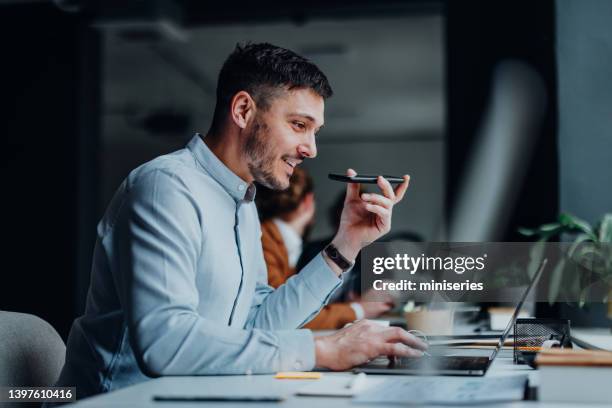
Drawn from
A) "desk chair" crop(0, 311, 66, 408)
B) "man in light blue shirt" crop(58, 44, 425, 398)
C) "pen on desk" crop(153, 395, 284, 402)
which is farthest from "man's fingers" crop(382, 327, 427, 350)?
"desk chair" crop(0, 311, 66, 408)

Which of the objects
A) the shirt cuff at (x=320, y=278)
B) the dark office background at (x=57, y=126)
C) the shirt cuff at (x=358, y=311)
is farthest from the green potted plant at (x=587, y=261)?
the dark office background at (x=57, y=126)

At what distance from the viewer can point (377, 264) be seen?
126 inches

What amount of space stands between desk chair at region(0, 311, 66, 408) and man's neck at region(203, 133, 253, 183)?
55cm

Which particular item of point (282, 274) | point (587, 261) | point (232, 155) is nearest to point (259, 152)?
point (232, 155)

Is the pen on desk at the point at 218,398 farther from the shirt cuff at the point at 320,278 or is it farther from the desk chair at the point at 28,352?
the shirt cuff at the point at 320,278

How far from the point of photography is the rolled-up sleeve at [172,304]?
1228mm

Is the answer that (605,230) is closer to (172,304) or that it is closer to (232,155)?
(232,155)

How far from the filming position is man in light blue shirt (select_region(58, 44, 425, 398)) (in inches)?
49.2

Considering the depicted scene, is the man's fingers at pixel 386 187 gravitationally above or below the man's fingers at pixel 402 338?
above

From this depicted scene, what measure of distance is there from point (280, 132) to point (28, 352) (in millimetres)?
721

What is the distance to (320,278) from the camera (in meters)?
1.67

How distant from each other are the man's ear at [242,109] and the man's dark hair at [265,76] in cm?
1

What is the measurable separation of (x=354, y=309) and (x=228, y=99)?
1588mm

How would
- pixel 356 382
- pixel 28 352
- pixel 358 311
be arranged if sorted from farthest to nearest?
pixel 358 311, pixel 28 352, pixel 356 382
